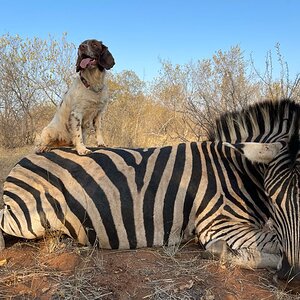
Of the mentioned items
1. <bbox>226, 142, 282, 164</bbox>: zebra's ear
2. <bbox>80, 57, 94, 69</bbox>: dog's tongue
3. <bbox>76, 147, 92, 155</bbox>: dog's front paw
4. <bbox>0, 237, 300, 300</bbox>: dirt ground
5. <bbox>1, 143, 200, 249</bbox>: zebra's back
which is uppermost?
<bbox>80, 57, 94, 69</bbox>: dog's tongue

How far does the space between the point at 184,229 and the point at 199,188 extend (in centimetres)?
38

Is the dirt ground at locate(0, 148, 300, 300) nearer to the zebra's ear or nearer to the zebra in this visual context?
the zebra

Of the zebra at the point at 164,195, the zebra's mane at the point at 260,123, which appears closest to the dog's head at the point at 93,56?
the zebra at the point at 164,195

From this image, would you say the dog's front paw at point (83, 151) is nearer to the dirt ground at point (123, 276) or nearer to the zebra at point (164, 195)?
the zebra at point (164, 195)

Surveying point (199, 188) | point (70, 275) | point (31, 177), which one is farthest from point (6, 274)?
point (199, 188)

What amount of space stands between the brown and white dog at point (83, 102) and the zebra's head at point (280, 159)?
5.85 ft

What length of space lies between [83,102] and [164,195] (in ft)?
5.83

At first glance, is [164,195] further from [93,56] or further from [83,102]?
[93,56]

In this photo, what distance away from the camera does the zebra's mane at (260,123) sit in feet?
10.2

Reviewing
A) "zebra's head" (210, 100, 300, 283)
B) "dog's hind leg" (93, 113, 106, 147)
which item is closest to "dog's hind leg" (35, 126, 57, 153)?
"dog's hind leg" (93, 113, 106, 147)

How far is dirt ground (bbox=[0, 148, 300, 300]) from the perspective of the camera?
2.41 meters

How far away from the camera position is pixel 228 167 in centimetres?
322

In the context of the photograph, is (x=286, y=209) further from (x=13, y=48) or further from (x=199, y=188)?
(x=13, y=48)

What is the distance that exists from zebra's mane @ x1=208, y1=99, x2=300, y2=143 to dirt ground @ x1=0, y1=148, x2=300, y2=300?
3.68ft
